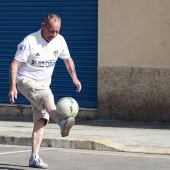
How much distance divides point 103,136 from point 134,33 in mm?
3223

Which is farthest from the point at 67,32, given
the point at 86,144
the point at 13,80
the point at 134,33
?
the point at 13,80

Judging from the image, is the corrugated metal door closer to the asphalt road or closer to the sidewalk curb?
the sidewalk curb

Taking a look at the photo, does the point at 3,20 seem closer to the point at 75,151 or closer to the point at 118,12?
the point at 118,12

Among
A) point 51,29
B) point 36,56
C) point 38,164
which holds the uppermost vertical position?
point 51,29

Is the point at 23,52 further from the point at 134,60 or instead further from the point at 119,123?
the point at 134,60

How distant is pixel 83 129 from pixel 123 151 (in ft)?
8.42

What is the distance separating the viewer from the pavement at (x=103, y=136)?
12141mm

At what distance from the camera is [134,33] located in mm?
15703

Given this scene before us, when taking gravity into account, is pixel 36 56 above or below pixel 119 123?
above

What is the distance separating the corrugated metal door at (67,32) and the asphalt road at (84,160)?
Answer: 13.9ft

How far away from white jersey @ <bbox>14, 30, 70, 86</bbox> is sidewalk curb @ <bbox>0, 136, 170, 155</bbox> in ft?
7.87

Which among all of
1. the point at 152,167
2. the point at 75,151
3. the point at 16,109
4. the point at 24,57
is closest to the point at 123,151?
the point at 75,151

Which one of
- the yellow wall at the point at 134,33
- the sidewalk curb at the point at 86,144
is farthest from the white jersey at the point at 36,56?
the yellow wall at the point at 134,33

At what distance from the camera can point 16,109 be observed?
16984 mm
